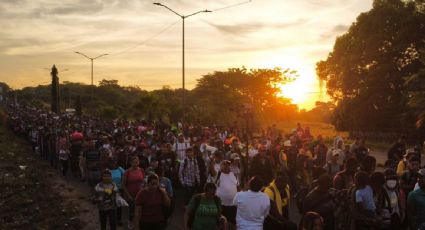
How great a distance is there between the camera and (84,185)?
18312 millimetres

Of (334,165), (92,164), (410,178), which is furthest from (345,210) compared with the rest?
(92,164)

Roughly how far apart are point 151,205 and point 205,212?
48.0 inches

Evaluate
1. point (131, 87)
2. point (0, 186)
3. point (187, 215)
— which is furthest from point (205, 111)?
point (131, 87)

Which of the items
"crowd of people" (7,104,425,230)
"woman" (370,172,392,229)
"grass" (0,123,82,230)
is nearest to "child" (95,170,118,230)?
"crowd of people" (7,104,425,230)

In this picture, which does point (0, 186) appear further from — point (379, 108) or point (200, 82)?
point (200, 82)

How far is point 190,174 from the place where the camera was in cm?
1147

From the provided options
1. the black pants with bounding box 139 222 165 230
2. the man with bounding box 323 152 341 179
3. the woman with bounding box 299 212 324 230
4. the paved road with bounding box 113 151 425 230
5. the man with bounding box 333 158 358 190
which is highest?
the man with bounding box 333 158 358 190

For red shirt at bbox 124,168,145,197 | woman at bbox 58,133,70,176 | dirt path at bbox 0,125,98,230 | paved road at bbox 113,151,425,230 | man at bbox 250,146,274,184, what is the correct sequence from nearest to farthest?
red shirt at bbox 124,168,145,197
paved road at bbox 113,151,425,230
man at bbox 250,146,274,184
dirt path at bbox 0,125,98,230
woman at bbox 58,133,70,176

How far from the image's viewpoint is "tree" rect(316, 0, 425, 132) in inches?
1442

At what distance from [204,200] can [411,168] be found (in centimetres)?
476

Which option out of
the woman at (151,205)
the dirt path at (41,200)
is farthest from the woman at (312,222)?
the dirt path at (41,200)

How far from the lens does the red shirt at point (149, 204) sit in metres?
7.71

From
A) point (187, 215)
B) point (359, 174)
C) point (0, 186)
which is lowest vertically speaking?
point (0, 186)

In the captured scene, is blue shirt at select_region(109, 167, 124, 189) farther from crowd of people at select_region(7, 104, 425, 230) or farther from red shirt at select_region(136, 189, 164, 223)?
red shirt at select_region(136, 189, 164, 223)
